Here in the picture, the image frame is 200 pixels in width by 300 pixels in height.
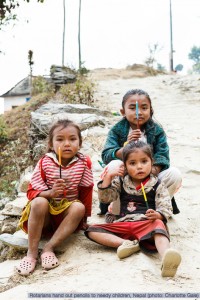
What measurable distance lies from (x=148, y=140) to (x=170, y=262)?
117cm

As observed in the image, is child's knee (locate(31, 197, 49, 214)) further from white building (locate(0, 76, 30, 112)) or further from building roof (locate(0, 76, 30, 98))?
building roof (locate(0, 76, 30, 98))

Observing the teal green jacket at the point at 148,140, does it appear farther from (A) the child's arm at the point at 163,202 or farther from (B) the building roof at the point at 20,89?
(B) the building roof at the point at 20,89

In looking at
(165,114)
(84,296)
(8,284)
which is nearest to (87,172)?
(8,284)

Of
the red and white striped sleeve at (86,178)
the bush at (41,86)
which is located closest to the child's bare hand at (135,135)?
the red and white striped sleeve at (86,178)

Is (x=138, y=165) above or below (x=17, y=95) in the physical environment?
below

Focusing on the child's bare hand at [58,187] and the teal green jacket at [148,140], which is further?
the teal green jacket at [148,140]

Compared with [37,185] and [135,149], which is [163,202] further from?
[37,185]

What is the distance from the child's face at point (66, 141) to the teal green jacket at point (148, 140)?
394 mm

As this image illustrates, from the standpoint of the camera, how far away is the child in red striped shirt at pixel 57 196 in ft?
7.82

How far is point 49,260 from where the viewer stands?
2.30 meters

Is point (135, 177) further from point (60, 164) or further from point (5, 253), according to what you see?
point (5, 253)

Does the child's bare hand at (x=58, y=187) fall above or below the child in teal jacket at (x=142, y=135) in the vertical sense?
below

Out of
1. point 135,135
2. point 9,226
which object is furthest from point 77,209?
point 9,226

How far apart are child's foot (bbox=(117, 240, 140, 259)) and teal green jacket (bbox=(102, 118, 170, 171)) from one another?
2.48 ft
